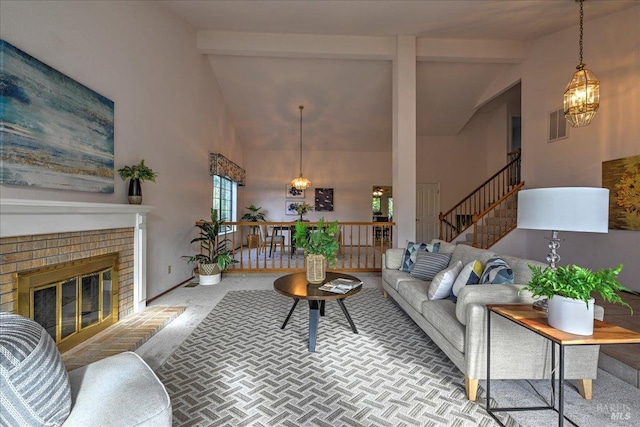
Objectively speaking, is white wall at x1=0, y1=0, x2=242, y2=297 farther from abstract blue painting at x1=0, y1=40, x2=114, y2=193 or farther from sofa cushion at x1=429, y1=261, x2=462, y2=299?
sofa cushion at x1=429, y1=261, x2=462, y2=299

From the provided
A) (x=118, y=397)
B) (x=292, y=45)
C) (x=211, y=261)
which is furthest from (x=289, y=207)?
(x=118, y=397)

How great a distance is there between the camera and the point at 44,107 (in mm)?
2211

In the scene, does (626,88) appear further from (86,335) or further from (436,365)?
(86,335)

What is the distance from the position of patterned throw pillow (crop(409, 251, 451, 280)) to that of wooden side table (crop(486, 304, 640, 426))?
1364 mm

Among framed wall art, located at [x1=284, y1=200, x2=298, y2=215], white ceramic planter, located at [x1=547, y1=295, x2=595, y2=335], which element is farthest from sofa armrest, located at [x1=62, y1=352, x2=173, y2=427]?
framed wall art, located at [x1=284, y1=200, x2=298, y2=215]

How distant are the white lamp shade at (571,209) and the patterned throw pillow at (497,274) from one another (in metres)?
0.52

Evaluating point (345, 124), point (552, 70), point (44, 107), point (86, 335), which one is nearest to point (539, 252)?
point (552, 70)

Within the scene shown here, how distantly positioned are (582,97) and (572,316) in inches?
133

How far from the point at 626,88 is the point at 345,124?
534 cm

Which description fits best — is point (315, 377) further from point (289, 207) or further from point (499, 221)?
point (289, 207)

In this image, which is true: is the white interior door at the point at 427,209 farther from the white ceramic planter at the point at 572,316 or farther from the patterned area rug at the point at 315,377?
the white ceramic planter at the point at 572,316

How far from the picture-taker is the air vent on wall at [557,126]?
4.69 meters

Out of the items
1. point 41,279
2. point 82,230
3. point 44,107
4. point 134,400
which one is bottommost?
point 134,400

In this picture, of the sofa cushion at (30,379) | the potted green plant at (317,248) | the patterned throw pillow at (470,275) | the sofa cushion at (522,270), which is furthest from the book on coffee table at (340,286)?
the sofa cushion at (30,379)
